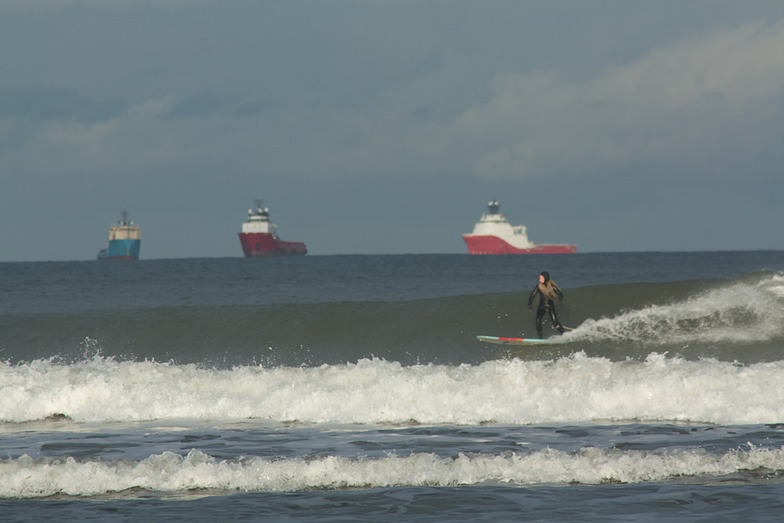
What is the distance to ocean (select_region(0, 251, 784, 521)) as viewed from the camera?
709cm

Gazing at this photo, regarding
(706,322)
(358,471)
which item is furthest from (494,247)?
(358,471)

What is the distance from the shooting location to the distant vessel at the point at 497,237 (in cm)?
13550

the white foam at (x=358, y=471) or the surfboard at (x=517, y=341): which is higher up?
the surfboard at (x=517, y=341)

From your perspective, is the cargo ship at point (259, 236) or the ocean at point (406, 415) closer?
the ocean at point (406, 415)

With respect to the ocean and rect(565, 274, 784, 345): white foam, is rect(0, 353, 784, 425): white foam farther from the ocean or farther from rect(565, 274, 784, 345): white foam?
rect(565, 274, 784, 345): white foam

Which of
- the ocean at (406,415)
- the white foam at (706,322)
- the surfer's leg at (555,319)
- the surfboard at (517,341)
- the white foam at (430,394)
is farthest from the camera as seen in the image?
the surfer's leg at (555,319)

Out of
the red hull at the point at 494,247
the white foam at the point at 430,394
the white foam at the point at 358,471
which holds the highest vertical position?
the red hull at the point at 494,247

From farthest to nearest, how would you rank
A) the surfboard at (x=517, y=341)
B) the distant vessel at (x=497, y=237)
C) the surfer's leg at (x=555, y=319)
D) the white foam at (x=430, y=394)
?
the distant vessel at (x=497, y=237) < the surfer's leg at (x=555, y=319) < the surfboard at (x=517, y=341) < the white foam at (x=430, y=394)

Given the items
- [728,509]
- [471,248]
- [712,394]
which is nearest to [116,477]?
[728,509]

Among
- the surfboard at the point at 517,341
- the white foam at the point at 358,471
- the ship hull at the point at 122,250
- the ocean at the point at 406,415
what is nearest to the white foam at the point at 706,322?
the ocean at the point at 406,415

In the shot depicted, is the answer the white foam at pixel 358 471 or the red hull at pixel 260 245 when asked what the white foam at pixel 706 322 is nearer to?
the white foam at pixel 358 471

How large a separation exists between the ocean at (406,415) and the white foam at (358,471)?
0.08 ft

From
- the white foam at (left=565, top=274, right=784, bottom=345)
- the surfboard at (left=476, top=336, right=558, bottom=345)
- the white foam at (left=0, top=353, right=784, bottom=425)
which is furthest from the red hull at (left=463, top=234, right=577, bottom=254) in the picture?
the white foam at (left=0, top=353, right=784, bottom=425)

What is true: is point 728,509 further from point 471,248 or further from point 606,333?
point 471,248
